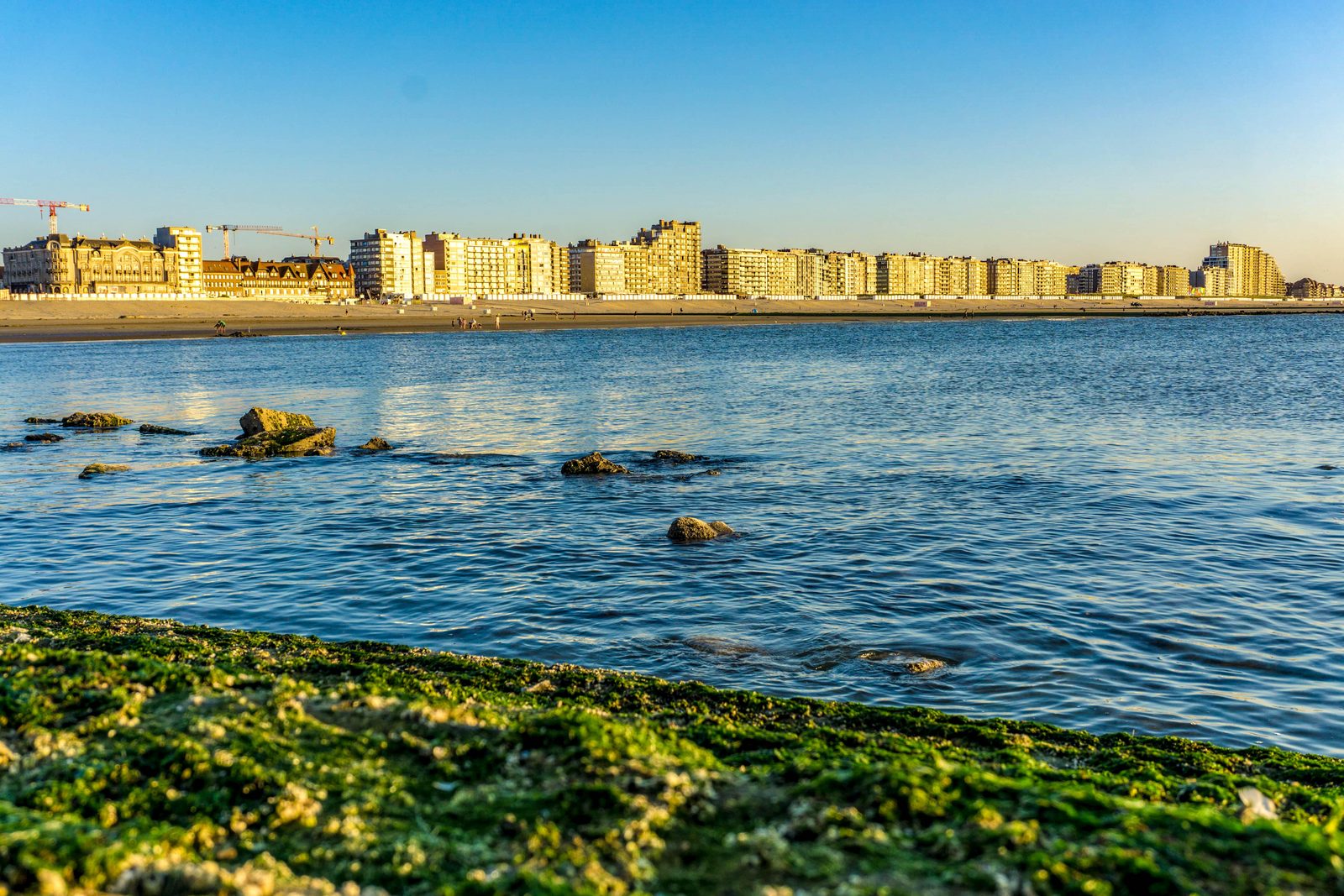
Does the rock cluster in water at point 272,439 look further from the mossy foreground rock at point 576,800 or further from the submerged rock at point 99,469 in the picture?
the mossy foreground rock at point 576,800

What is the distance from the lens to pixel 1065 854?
18.0 feet

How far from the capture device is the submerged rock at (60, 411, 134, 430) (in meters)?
38.2

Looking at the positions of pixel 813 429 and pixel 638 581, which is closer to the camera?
pixel 638 581

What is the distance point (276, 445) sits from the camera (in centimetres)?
3173

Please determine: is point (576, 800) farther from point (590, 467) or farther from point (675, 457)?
point (675, 457)

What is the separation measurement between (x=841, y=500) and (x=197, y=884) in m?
19.3

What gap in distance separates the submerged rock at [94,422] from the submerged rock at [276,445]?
8.39m

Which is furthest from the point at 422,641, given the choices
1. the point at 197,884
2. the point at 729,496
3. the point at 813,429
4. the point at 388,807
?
the point at 813,429

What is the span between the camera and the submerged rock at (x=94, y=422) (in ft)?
125

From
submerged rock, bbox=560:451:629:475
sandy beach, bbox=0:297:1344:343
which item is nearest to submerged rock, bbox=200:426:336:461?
submerged rock, bbox=560:451:629:475

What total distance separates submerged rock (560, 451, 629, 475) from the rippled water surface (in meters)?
0.97

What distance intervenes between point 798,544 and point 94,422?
30814mm

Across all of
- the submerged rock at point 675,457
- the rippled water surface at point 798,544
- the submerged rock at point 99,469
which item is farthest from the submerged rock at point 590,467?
the submerged rock at point 99,469

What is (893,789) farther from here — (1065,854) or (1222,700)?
(1222,700)
